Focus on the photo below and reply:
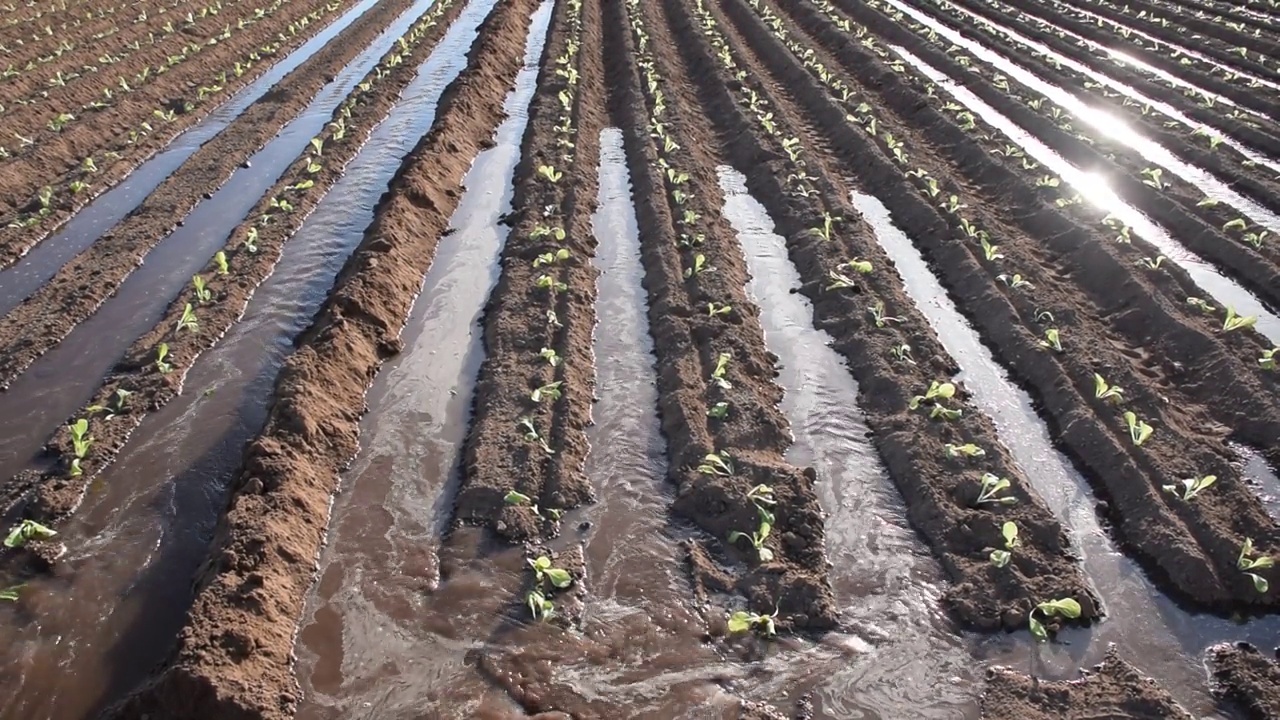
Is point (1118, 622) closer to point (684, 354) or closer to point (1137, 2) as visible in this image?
point (684, 354)

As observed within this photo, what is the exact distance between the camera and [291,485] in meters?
6.31

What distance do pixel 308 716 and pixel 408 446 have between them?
2.56 meters

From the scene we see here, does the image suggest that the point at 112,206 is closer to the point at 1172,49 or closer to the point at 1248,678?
the point at 1248,678

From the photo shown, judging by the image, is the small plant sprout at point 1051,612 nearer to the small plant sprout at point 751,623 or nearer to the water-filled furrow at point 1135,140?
the small plant sprout at point 751,623

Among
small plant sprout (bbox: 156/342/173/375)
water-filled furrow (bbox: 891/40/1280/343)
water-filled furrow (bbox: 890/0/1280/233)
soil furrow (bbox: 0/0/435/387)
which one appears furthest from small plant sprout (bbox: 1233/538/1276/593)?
soil furrow (bbox: 0/0/435/387)

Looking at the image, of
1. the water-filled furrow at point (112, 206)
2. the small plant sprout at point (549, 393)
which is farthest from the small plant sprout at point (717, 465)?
the water-filled furrow at point (112, 206)

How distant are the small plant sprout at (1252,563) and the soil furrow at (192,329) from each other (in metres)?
8.43

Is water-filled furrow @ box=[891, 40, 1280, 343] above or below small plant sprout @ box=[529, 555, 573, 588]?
above

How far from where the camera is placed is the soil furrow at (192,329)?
264 inches

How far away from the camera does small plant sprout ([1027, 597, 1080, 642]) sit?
5414 millimetres

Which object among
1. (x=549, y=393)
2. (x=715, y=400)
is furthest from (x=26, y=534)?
(x=715, y=400)

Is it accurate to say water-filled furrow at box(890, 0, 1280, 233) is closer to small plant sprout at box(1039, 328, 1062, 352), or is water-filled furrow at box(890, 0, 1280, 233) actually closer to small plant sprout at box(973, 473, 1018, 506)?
small plant sprout at box(1039, 328, 1062, 352)

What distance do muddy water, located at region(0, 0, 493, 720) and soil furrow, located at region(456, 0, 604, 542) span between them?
2008mm

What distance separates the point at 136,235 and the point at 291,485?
6.02m
